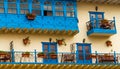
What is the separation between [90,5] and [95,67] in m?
6.01

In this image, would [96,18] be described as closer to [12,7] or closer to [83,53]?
[83,53]

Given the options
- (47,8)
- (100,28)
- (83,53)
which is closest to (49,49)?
(83,53)

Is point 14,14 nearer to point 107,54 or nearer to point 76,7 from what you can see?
point 76,7

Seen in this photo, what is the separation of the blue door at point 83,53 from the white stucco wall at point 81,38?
0.43 m

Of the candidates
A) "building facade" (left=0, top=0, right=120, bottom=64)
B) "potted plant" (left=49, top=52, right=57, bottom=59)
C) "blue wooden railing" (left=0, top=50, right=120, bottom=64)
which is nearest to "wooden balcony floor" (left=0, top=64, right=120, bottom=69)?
"blue wooden railing" (left=0, top=50, right=120, bottom=64)

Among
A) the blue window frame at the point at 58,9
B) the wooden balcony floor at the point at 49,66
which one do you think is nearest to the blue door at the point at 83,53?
the wooden balcony floor at the point at 49,66

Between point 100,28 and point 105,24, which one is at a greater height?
point 105,24

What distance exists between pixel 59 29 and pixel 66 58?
2402 mm

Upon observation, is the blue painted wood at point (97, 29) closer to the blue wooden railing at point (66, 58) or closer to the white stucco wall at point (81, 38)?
the white stucco wall at point (81, 38)

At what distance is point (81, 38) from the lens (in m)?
32.9

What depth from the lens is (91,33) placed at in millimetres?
32594

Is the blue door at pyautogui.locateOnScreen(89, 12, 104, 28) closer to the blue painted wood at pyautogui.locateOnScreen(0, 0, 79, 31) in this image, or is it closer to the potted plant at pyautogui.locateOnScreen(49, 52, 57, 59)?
the blue painted wood at pyautogui.locateOnScreen(0, 0, 79, 31)

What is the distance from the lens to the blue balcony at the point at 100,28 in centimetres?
3231

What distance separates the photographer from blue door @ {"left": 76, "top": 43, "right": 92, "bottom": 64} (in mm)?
31672
